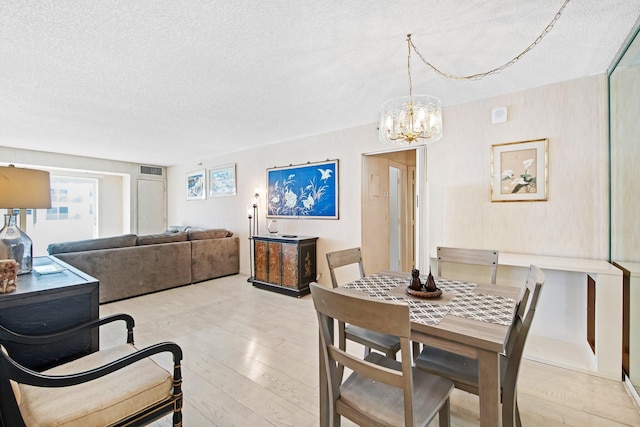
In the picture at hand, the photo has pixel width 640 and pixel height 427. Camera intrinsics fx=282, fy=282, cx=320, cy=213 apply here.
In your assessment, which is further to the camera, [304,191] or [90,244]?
[304,191]

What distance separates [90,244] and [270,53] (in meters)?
3.51

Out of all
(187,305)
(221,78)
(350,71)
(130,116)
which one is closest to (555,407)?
(350,71)

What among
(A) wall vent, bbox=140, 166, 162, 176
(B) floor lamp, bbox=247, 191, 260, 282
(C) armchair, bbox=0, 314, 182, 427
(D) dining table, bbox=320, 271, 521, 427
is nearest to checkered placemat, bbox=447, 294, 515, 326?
(D) dining table, bbox=320, 271, 521, 427

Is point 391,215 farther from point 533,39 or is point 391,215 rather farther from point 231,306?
point 533,39

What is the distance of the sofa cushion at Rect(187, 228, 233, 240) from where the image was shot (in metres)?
4.80

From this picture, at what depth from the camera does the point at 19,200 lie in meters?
1.56

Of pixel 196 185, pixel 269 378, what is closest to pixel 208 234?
pixel 196 185

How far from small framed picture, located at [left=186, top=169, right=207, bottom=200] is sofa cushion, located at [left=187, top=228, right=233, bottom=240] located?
1331 millimetres

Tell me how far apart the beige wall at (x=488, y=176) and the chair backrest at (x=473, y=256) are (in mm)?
812

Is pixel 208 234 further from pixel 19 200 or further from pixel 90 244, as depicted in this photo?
pixel 19 200

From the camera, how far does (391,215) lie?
503 centimetres

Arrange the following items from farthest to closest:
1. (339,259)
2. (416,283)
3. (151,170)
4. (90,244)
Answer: (151,170), (90,244), (339,259), (416,283)

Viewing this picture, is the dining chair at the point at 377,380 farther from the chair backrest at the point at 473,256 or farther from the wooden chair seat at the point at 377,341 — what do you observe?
the chair backrest at the point at 473,256

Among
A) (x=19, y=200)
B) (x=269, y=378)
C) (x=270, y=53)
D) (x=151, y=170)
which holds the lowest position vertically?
(x=269, y=378)
